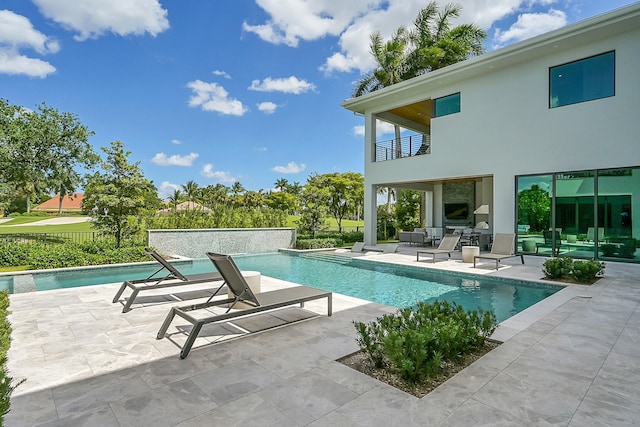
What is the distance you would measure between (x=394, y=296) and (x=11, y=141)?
18.2 metres

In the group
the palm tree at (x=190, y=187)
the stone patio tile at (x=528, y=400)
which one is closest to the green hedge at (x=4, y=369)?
the stone patio tile at (x=528, y=400)

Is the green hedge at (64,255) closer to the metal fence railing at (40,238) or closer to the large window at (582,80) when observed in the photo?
the metal fence railing at (40,238)

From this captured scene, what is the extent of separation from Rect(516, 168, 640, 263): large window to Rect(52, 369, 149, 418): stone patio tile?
13168mm

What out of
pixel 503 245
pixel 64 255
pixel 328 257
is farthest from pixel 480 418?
pixel 328 257

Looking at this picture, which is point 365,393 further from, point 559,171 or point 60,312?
point 559,171

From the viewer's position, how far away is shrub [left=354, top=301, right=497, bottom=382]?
10.3 ft

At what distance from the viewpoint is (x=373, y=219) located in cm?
1762

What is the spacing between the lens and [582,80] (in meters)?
11.4

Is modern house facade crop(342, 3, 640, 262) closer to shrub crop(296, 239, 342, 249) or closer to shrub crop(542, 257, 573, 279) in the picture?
shrub crop(542, 257, 573, 279)

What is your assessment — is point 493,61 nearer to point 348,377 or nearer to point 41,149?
point 348,377

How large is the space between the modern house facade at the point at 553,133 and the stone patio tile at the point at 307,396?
467 inches

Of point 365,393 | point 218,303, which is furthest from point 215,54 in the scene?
point 365,393

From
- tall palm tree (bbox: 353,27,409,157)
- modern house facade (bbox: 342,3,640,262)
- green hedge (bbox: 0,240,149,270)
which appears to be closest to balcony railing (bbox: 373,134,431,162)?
modern house facade (bbox: 342,3,640,262)

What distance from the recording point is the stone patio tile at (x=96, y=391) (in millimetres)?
2813
